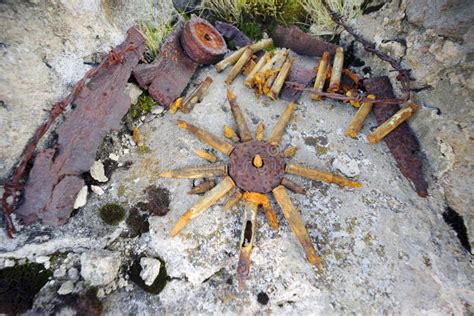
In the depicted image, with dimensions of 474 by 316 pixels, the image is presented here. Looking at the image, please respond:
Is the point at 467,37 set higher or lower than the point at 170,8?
higher

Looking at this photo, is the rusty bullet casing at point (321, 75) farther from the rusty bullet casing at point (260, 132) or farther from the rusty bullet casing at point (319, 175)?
the rusty bullet casing at point (319, 175)

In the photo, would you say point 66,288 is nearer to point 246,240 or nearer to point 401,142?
point 246,240

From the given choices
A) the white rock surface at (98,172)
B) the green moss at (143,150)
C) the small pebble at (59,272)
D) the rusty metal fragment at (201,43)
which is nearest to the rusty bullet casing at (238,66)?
the rusty metal fragment at (201,43)

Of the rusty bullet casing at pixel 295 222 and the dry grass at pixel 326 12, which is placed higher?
the dry grass at pixel 326 12

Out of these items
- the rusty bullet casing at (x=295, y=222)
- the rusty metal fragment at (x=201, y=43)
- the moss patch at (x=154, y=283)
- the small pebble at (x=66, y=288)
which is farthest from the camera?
the rusty metal fragment at (x=201, y=43)

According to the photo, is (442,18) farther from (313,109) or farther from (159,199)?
(159,199)

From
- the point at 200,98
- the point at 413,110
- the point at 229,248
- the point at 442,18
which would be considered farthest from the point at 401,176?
the point at 200,98
